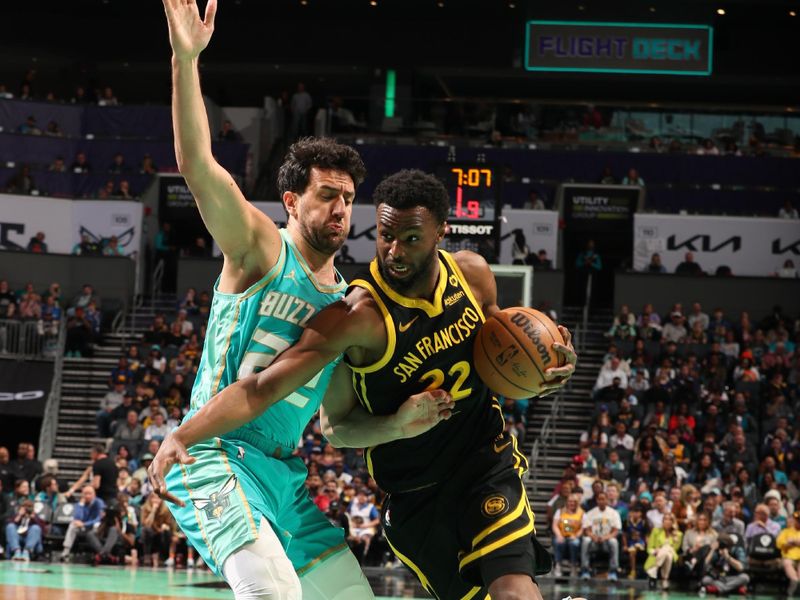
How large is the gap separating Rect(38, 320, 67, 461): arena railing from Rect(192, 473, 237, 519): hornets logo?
57.8ft

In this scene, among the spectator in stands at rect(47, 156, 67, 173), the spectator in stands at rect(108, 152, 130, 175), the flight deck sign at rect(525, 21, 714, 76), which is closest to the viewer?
the spectator in stands at rect(47, 156, 67, 173)

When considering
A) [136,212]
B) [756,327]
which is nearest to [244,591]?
[756,327]

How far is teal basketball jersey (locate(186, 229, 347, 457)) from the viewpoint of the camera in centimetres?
492

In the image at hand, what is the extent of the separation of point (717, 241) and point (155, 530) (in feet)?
45.4

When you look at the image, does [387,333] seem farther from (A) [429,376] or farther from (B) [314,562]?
(B) [314,562]

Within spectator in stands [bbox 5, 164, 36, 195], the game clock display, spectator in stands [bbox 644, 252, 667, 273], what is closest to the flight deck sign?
spectator in stands [bbox 644, 252, 667, 273]

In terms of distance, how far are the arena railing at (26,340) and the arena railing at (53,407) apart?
0.16 m

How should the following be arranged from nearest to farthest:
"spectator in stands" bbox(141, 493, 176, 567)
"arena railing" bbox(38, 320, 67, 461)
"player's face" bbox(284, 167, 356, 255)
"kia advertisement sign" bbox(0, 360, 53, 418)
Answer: "player's face" bbox(284, 167, 356, 255), "spectator in stands" bbox(141, 493, 176, 567), "arena railing" bbox(38, 320, 67, 461), "kia advertisement sign" bbox(0, 360, 53, 418)

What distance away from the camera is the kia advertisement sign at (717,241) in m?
24.9

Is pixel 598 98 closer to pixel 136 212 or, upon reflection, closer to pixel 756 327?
pixel 756 327

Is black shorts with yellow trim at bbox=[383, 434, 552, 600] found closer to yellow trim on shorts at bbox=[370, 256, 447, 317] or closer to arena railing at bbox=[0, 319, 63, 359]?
yellow trim on shorts at bbox=[370, 256, 447, 317]

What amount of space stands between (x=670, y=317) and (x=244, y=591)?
1883 centimetres

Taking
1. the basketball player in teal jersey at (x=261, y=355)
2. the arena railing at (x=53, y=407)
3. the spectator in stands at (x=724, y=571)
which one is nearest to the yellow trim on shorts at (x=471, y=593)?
the basketball player in teal jersey at (x=261, y=355)

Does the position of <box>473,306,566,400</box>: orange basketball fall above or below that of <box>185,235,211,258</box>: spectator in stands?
below
